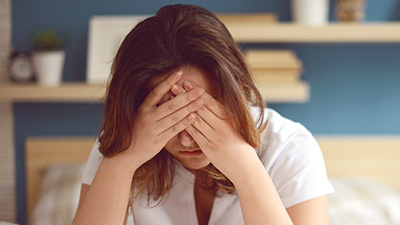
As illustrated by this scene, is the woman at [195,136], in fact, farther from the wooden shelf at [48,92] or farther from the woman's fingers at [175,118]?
the wooden shelf at [48,92]

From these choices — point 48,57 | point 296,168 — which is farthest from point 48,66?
point 296,168

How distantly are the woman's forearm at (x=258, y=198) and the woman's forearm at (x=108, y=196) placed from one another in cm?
27

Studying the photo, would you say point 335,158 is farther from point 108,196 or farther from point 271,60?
point 108,196

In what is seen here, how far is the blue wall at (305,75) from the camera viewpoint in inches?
96.3

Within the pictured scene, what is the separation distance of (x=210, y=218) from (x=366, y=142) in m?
1.54

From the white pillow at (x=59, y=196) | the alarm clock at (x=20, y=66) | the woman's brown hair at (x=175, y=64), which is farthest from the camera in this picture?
the alarm clock at (x=20, y=66)

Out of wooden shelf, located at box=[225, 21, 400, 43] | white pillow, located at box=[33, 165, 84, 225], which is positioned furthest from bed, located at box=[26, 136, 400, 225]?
wooden shelf, located at box=[225, 21, 400, 43]

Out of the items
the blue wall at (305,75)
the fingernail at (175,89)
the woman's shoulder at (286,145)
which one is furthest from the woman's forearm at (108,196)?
the blue wall at (305,75)

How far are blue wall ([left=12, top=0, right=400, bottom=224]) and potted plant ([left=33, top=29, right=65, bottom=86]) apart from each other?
13 centimetres

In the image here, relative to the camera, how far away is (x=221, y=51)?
1.01 metres

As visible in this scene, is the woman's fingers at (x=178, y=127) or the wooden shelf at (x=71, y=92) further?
the wooden shelf at (x=71, y=92)

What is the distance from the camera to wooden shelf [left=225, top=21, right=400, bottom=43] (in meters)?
2.24

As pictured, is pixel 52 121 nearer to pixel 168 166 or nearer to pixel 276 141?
pixel 168 166

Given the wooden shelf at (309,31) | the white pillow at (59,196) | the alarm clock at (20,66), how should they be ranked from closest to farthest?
the white pillow at (59,196)
the wooden shelf at (309,31)
the alarm clock at (20,66)
